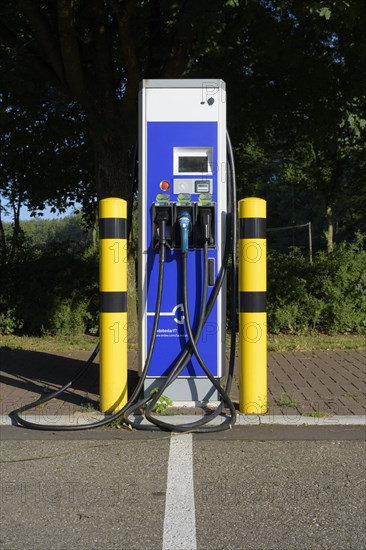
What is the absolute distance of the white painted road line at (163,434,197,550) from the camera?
3197 millimetres

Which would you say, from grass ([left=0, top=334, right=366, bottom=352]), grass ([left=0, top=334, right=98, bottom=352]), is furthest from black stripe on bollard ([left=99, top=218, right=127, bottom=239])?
grass ([left=0, top=334, right=98, bottom=352])

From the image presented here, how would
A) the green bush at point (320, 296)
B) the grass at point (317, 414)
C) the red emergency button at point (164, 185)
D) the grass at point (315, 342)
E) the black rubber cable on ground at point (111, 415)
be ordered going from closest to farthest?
the black rubber cable on ground at point (111, 415), the grass at point (317, 414), the red emergency button at point (164, 185), the grass at point (315, 342), the green bush at point (320, 296)

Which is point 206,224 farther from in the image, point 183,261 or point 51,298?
point 51,298

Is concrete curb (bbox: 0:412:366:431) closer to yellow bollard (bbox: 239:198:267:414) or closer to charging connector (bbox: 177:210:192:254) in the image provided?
yellow bollard (bbox: 239:198:267:414)

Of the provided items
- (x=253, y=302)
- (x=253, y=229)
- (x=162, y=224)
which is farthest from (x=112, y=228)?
(x=253, y=302)

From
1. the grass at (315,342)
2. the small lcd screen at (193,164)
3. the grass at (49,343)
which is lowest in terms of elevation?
the grass at (49,343)

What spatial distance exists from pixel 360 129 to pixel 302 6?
2.87m

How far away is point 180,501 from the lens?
3.68 m

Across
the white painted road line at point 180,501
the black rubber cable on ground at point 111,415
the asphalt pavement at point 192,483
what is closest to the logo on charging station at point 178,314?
the black rubber cable on ground at point 111,415

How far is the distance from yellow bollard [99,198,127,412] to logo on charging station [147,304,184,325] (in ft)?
1.09

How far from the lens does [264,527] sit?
3.34 m

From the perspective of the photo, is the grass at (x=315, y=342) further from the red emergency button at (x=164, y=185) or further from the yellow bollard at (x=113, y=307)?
the red emergency button at (x=164, y=185)

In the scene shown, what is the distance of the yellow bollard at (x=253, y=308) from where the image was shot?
5395 mm

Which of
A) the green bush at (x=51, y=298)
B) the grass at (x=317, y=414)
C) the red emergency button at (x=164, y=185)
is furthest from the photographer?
the green bush at (x=51, y=298)
